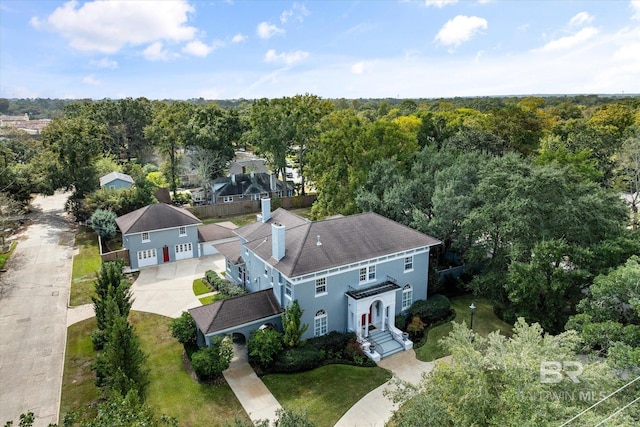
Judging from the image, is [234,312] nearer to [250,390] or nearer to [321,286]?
[250,390]

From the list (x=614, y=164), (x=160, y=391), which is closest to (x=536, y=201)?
(x=160, y=391)

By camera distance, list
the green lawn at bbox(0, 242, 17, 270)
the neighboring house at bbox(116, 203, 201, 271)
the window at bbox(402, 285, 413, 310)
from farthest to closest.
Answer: the green lawn at bbox(0, 242, 17, 270) < the neighboring house at bbox(116, 203, 201, 271) < the window at bbox(402, 285, 413, 310)

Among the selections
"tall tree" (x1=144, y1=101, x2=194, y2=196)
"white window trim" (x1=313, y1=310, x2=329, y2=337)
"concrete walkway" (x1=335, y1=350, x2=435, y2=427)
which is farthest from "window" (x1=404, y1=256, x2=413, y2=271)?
"tall tree" (x1=144, y1=101, x2=194, y2=196)

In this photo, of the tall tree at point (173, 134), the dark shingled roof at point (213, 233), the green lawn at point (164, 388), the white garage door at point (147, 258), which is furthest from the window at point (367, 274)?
the tall tree at point (173, 134)

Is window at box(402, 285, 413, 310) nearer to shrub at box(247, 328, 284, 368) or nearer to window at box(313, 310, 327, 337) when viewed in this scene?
window at box(313, 310, 327, 337)

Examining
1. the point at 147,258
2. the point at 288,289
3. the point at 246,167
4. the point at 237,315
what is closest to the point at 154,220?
the point at 147,258

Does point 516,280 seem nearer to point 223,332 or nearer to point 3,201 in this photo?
point 223,332

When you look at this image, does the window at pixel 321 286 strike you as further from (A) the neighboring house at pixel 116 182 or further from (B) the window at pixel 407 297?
(A) the neighboring house at pixel 116 182
